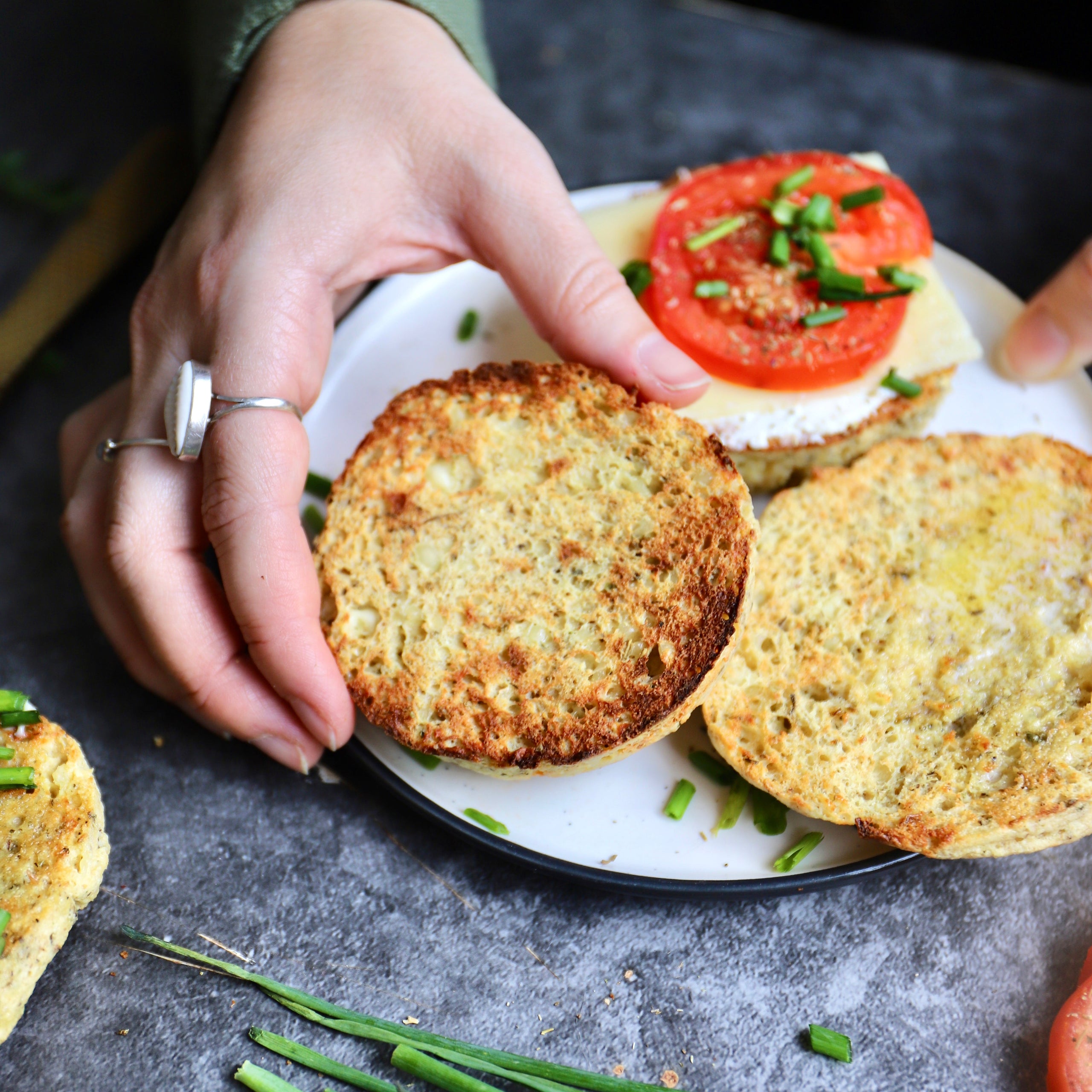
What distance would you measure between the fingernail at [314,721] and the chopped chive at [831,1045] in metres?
1.40

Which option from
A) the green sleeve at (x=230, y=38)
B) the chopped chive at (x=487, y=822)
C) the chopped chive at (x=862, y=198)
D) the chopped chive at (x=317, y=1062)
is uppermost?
the green sleeve at (x=230, y=38)

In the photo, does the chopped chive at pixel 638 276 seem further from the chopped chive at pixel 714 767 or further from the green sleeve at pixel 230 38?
the chopped chive at pixel 714 767

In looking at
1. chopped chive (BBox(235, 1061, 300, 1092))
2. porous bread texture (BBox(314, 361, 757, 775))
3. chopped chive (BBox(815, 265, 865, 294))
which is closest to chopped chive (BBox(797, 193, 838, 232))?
chopped chive (BBox(815, 265, 865, 294))

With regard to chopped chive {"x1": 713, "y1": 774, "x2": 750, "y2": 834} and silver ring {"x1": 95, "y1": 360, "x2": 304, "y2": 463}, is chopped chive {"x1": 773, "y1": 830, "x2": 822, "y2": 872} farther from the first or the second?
silver ring {"x1": 95, "y1": 360, "x2": 304, "y2": 463}

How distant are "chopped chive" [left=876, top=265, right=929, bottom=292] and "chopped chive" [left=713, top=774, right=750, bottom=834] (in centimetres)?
158

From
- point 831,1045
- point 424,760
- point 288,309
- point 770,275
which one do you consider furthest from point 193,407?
point 831,1045

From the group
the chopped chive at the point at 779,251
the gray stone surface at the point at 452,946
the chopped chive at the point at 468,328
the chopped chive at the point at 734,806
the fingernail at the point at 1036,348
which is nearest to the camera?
the gray stone surface at the point at 452,946

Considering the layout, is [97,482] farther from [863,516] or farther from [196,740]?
[863,516]

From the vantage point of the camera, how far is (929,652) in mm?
2590

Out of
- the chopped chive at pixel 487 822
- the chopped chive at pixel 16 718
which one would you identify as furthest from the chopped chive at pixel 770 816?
the chopped chive at pixel 16 718

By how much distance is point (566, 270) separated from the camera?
2752 mm

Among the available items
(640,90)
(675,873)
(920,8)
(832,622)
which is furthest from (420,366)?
(920,8)

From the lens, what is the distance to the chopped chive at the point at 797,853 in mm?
2453

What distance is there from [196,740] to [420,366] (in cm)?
138
